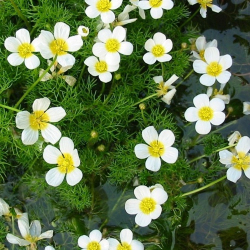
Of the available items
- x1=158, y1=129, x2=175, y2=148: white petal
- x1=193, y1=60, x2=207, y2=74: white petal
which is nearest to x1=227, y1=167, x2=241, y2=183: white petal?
x1=158, y1=129, x2=175, y2=148: white petal

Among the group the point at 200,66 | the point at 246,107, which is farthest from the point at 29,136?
the point at 246,107

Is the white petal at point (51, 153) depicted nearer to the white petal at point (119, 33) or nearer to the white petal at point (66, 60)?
the white petal at point (66, 60)

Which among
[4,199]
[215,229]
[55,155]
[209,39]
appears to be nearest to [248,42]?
[209,39]

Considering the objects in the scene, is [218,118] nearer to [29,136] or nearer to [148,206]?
[148,206]

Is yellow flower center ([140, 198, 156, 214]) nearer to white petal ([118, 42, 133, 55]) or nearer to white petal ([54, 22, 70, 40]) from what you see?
white petal ([118, 42, 133, 55])

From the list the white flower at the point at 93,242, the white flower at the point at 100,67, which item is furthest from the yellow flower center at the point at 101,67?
the white flower at the point at 93,242
